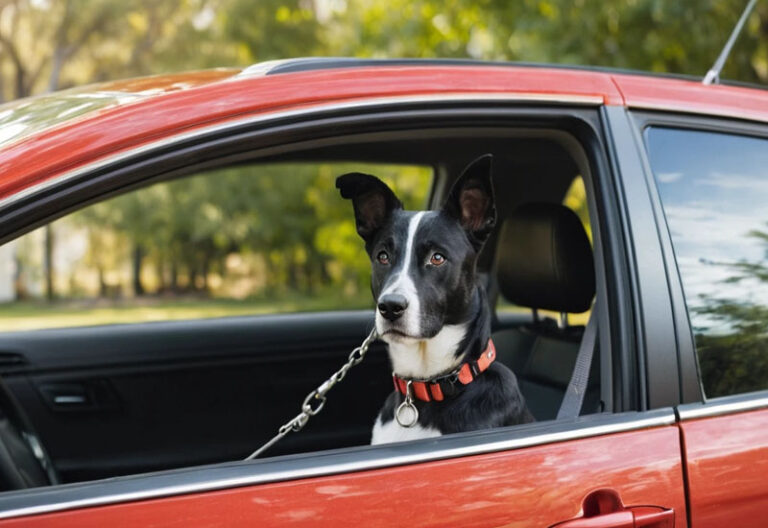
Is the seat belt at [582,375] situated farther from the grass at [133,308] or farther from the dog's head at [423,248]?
the grass at [133,308]

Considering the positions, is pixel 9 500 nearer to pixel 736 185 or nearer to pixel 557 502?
pixel 557 502

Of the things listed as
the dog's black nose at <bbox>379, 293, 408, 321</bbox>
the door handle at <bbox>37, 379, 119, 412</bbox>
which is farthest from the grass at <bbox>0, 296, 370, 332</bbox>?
the dog's black nose at <bbox>379, 293, 408, 321</bbox>

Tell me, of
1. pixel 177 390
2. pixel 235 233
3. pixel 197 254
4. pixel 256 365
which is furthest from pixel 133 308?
pixel 177 390

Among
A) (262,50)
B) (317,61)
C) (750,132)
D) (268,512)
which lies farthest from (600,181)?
(262,50)

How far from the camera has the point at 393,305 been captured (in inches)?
87.6

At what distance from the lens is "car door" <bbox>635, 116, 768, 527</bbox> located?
1.79 metres

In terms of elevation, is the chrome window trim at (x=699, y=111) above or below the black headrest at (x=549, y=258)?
above

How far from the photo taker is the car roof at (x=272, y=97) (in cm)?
160

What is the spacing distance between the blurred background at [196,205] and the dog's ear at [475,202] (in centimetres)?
971

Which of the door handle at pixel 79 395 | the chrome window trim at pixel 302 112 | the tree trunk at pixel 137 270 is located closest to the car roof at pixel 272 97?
the chrome window trim at pixel 302 112

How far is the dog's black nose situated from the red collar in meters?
0.21

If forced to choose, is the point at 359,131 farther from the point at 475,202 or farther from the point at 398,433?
the point at 398,433

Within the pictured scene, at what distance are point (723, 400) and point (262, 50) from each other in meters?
18.6

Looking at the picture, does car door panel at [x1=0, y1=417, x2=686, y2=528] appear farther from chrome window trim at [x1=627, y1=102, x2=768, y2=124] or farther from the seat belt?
chrome window trim at [x1=627, y1=102, x2=768, y2=124]
